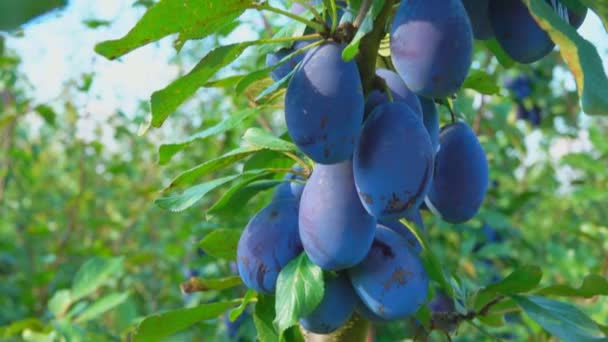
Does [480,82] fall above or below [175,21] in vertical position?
below

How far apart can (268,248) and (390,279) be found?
12cm

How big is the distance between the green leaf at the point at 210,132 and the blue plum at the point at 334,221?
134 mm

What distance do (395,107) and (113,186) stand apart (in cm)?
379

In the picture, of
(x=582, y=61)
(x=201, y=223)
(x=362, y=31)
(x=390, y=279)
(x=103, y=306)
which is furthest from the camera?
(x=201, y=223)

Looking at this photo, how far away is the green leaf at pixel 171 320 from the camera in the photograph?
0.73 metres

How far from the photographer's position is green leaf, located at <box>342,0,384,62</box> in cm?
A: 50

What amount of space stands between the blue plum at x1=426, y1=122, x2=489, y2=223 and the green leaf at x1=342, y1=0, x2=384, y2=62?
0.19 m

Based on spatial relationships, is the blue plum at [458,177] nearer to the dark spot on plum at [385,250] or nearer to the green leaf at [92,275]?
the dark spot on plum at [385,250]

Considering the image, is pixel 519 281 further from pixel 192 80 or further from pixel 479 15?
pixel 192 80

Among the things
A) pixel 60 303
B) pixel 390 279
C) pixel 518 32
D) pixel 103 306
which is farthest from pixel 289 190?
pixel 60 303

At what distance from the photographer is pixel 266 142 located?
0.73 m

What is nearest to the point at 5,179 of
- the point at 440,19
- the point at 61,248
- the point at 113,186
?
the point at 61,248

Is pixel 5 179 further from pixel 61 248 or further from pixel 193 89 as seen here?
pixel 193 89

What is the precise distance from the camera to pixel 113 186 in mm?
4145
